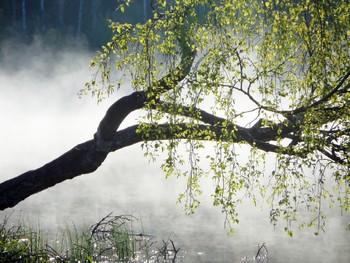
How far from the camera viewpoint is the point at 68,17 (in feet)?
282

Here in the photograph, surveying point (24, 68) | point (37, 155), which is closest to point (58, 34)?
point (24, 68)

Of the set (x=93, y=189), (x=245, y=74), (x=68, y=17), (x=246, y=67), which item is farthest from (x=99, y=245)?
(x=68, y=17)

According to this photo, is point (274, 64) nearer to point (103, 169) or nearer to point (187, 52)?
point (187, 52)

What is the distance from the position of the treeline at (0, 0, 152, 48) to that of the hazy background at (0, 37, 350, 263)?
22.7 feet

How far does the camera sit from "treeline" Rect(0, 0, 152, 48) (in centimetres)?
8219

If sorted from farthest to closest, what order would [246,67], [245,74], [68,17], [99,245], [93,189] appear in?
[68,17], [93,189], [99,245], [246,67], [245,74]

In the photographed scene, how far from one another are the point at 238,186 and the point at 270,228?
1691 centimetres

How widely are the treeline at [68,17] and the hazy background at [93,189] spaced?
6923 millimetres

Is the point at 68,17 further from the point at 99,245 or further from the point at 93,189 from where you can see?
the point at 99,245

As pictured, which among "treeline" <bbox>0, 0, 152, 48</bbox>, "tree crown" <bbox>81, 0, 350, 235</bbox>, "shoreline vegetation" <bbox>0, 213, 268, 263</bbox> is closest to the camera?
"tree crown" <bbox>81, 0, 350, 235</bbox>

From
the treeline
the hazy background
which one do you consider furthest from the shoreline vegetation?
the treeline

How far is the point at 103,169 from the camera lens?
171ft

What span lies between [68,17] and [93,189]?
53.4 m

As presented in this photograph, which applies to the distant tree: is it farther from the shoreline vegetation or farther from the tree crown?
the shoreline vegetation
